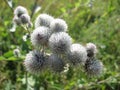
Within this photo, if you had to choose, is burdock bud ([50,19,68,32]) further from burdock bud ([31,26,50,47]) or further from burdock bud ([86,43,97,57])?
burdock bud ([86,43,97,57])

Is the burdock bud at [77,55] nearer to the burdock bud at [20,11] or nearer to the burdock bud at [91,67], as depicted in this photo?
the burdock bud at [91,67]

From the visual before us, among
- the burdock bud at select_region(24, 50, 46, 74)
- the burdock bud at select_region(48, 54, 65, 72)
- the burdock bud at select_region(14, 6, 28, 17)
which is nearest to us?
the burdock bud at select_region(48, 54, 65, 72)

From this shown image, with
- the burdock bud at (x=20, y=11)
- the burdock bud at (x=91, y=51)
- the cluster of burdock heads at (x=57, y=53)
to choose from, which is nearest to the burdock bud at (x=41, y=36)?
the cluster of burdock heads at (x=57, y=53)

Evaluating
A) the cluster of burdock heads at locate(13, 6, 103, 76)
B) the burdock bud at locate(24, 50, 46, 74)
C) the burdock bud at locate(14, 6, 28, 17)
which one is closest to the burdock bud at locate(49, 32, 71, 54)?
the cluster of burdock heads at locate(13, 6, 103, 76)

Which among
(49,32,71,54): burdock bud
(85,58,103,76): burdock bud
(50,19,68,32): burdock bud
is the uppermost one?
(50,19,68,32): burdock bud

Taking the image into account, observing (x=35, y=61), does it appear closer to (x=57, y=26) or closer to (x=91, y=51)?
(x=57, y=26)

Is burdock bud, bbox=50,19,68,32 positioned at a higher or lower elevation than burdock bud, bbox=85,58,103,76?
higher

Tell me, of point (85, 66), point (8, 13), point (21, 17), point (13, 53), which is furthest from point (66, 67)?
point (8, 13)

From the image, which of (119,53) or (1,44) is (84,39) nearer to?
(119,53)
